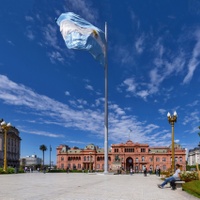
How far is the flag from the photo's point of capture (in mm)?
31938

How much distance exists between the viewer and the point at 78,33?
3216 centimetres

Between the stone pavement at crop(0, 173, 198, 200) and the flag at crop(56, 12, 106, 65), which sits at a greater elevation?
the flag at crop(56, 12, 106, 65)

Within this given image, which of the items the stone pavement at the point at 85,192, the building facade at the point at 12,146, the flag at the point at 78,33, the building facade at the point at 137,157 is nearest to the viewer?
the stone pavement at the point at 85,192

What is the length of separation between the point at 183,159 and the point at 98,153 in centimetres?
3687

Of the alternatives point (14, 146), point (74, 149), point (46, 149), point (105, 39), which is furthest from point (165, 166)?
point (105, 39)

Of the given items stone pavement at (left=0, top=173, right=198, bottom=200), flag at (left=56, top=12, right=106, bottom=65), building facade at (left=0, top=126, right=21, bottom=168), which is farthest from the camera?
building facade at (left=0, top=126, right=21, bottom=168)

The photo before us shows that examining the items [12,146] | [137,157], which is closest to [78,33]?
[137,157]

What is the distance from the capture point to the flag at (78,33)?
31.9 m

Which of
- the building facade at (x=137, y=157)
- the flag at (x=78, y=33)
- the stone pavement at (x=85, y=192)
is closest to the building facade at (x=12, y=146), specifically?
the building facade at (x=137, y=157)

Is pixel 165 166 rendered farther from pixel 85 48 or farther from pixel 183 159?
pixel 85 48

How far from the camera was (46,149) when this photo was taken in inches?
4505

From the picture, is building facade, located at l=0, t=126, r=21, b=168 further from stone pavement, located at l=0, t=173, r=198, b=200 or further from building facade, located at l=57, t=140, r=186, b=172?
stone pavement, located at l=0, t=173, r=198, b=200

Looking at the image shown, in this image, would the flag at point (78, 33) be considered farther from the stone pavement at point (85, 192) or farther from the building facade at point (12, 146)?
the building facade at point (12, 146)

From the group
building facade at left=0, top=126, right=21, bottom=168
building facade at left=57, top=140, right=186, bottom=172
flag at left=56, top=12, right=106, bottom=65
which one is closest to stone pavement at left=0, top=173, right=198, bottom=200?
flag at left=56, top=12, right=106, bottom=65
